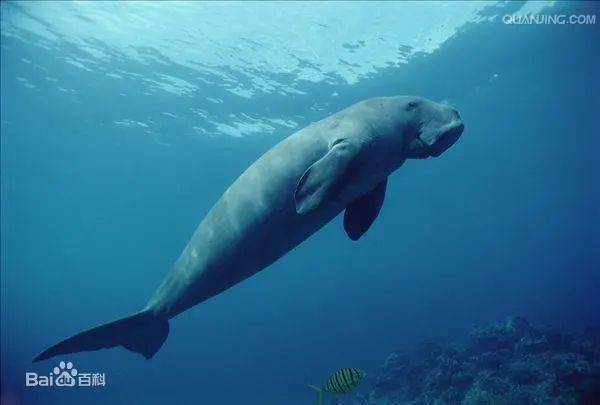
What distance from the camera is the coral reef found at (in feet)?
28.8

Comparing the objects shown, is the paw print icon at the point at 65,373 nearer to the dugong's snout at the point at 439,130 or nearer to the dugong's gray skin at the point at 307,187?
the dugong's gray skin at the point at 307,187

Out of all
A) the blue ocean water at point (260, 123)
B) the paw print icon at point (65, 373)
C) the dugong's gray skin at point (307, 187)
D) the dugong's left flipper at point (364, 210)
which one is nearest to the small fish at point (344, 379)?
the dugong's gray skin at point (307, 187)

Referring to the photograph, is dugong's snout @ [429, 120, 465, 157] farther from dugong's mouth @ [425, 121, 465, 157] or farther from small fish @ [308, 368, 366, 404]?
small fish @ [308, 368, 366, 404]

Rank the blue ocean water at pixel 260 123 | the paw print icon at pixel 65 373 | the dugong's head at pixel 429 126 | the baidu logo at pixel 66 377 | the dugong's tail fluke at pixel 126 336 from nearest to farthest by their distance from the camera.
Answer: the dugong's head at pixel 429 126 < the dugong's tail fluke at pixel 126 336 < the baidu logo at pixel 66 377 < the paw print icon at pixel 65 373 < the blue ocean water at pixel 260 123

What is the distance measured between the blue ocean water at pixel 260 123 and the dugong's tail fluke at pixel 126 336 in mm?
11875

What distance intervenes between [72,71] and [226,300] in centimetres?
→ 8404

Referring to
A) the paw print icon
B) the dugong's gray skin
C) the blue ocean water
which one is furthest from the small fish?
the blue ocean water

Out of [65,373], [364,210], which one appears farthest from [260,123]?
[364,210]

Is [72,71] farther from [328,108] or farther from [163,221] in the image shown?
Result: [163,221]

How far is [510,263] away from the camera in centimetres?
11869

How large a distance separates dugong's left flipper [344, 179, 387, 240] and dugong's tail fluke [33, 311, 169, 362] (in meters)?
2.78

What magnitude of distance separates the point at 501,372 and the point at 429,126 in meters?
8.97

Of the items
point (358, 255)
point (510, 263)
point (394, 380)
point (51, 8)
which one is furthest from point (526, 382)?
Result: point (510, 263)

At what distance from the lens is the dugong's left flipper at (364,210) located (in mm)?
4324
